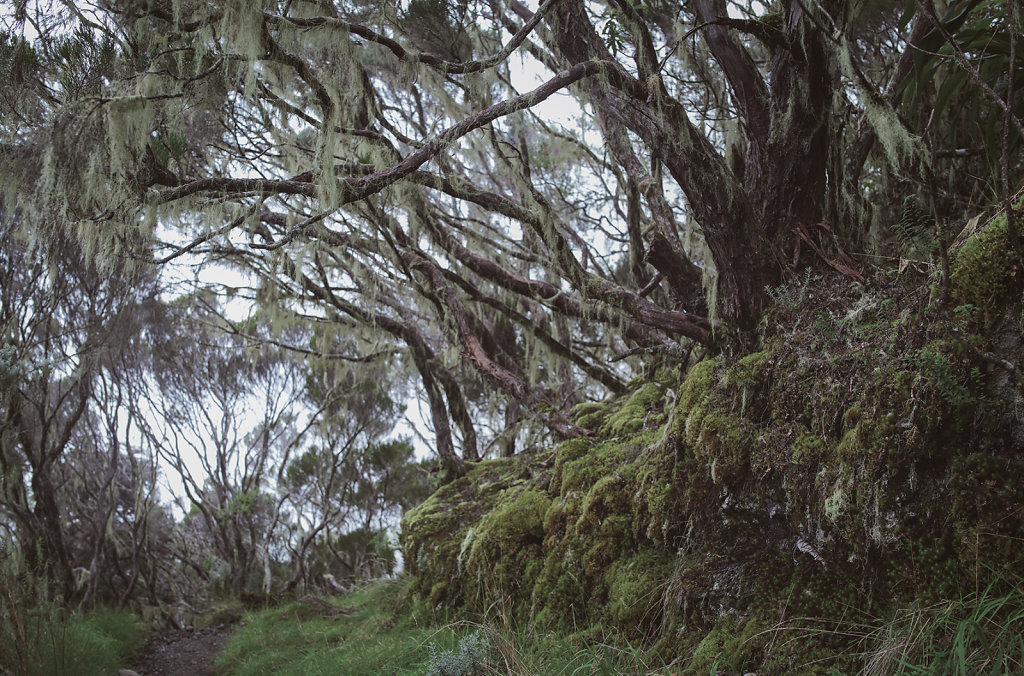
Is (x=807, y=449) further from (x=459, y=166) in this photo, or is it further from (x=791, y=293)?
(x=459, y=166)

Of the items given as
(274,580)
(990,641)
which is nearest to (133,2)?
(990,641)

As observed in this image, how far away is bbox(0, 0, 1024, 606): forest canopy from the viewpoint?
A: 338 centimetres

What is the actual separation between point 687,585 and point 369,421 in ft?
35.6

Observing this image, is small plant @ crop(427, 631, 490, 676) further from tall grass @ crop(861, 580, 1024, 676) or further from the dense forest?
tall grass @ crop(861, 580, 1024, 676)

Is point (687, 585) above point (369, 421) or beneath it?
beneath

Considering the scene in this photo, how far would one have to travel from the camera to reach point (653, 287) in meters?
4.56

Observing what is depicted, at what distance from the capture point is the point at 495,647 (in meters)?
2.89

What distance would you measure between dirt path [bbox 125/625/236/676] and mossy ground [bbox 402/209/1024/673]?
13.9 ft

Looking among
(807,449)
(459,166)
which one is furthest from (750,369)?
(459,166)

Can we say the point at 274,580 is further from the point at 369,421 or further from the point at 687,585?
the point at 687,585

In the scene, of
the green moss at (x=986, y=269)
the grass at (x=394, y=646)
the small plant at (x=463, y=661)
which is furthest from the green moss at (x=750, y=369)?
the small plant at (x=463, y=661)

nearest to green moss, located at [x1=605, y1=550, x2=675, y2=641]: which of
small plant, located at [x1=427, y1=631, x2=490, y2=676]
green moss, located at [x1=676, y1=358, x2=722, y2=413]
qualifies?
small plant, located at [x1=427, y1=631, x2=490, y2=676]

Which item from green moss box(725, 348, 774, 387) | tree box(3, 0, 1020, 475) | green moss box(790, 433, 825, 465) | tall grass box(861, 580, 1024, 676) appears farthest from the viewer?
tree box(3, 0, 1020, 475)

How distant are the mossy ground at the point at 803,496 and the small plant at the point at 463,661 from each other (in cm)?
53
